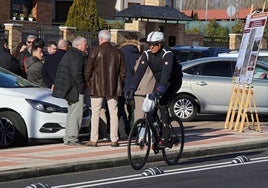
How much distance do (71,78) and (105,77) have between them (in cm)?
65

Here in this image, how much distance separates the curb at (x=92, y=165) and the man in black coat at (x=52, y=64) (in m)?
3.22

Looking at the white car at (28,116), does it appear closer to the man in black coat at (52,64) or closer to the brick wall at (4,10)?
the man in black coat at (52,64)

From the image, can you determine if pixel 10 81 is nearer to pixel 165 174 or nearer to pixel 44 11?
pixel 165 174

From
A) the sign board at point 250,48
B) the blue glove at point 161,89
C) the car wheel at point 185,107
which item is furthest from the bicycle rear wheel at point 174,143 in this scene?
the car wheel at point 185,107

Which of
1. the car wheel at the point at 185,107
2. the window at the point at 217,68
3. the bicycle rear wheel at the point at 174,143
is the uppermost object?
the window at the point at 217,68

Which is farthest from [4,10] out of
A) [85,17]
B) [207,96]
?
[207,96]

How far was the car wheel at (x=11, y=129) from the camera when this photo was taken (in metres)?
13.7

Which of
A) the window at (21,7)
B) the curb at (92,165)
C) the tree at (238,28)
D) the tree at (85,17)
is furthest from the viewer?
the tree at (238,28)

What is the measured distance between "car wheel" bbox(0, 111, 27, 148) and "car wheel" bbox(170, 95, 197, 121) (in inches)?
259

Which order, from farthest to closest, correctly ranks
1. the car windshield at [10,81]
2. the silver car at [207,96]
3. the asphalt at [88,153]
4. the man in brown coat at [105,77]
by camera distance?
the silver car at [207,96], the car windshield at [10,81], the man in brown coat at [105,77], the asphalt at [88,153]

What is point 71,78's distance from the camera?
13719 millimetres

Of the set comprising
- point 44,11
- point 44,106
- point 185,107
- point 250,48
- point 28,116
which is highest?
point 44,11

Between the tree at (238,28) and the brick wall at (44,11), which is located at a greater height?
the brick wall at (44,11)

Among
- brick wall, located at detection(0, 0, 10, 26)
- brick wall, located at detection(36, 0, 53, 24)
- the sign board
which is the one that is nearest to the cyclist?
the sign board
